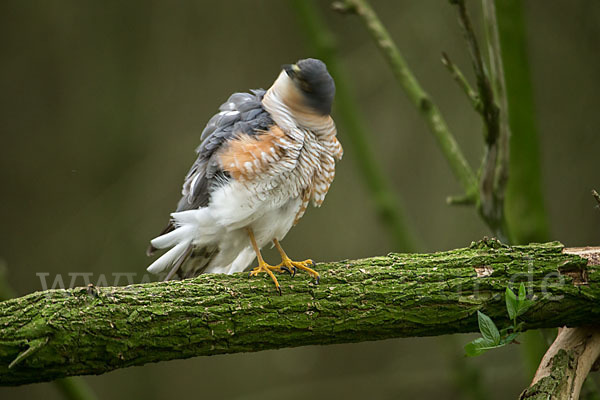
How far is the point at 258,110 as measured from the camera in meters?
2.13

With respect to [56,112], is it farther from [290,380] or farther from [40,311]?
[40,311]

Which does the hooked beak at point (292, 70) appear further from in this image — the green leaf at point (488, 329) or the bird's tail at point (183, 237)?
the green leaf at point (488, 329)

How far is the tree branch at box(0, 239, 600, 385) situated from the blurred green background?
2630mm

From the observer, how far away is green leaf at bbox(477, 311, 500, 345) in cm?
152

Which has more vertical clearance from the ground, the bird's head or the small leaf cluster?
the bird's head

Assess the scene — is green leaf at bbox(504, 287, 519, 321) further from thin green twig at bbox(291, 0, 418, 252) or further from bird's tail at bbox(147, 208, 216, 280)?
thin green twig at bbox(291, 0, 418, 252)

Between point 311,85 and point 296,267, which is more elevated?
point 311,85

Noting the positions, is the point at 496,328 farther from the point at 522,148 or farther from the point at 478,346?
the point at 522,148

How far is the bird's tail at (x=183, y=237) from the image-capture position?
206 cm

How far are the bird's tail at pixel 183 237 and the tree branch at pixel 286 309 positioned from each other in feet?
1.01

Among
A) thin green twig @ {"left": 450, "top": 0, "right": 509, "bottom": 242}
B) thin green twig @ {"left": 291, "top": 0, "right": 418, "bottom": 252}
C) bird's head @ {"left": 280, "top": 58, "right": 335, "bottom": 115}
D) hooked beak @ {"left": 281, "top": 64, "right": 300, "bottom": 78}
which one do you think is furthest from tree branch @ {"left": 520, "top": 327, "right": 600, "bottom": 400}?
thin green twig @ {"left": 291, "top": 0, "right": 418, "bottom": 252}

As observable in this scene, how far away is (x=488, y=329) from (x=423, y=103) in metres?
1.28

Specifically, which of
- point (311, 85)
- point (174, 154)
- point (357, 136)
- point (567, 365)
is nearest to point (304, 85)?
point (311, 85)

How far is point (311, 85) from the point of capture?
2.04m
